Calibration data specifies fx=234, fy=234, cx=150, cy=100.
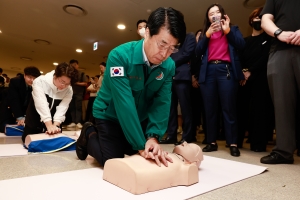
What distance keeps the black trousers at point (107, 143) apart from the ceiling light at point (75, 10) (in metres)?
3.32

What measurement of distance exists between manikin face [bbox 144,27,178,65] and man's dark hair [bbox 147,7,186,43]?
0.02 meters

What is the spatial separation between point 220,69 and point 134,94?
1.05 m

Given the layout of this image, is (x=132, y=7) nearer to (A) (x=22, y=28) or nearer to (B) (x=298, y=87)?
(A) (x=22, y=28)

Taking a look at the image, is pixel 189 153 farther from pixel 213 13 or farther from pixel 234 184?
pixel 213 13

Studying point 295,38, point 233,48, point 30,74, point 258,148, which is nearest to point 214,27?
point 233,48

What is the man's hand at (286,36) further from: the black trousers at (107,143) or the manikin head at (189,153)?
the black trousers at (107,143)

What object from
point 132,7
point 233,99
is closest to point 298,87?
point 233,99

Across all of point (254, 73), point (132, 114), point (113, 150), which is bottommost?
point (113, 150)

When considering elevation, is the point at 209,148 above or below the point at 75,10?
below

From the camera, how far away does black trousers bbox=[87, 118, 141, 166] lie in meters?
1.31

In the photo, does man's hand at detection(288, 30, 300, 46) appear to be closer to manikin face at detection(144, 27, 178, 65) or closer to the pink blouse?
the pink blouse

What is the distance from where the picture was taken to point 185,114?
241 centimetres

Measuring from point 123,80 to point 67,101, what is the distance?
1.24 meters

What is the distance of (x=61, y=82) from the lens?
6.51ft
